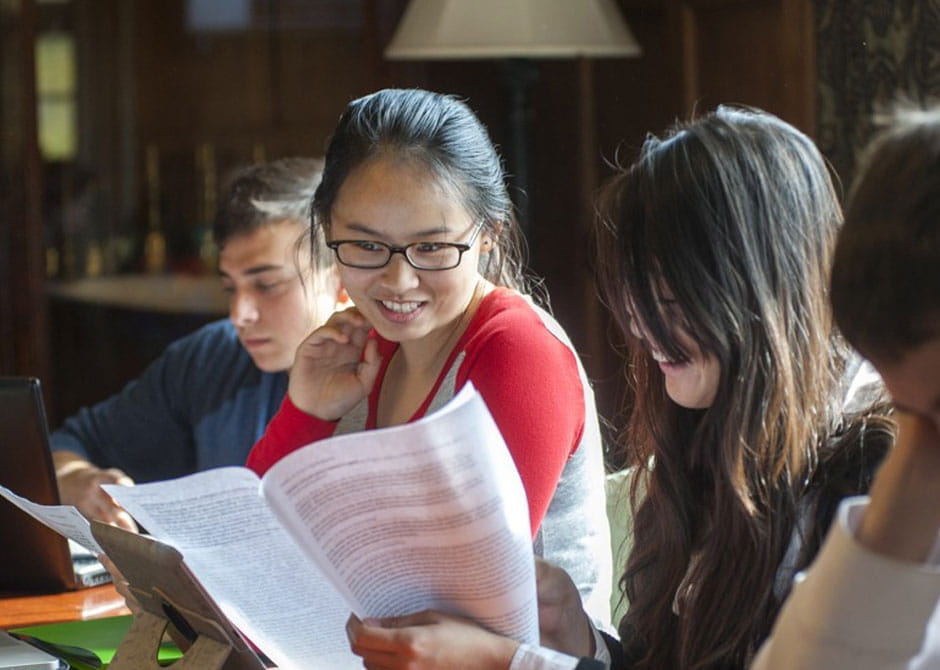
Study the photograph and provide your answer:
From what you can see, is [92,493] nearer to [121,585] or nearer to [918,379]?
[121,585]

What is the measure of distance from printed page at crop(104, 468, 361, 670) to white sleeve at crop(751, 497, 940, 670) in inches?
16.4

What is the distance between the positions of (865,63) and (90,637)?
4.72 feet

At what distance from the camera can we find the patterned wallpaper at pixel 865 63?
2033 millimetres

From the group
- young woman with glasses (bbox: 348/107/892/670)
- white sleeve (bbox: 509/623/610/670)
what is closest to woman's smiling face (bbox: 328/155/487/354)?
young woman with glasses (bbox: 348/107/892/670)

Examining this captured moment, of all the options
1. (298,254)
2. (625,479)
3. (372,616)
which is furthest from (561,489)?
(298,254)

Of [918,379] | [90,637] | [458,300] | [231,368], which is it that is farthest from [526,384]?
[231,368]

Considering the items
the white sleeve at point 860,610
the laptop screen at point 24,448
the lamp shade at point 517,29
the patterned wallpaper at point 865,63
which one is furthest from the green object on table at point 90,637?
the lamp shade at point 517,29

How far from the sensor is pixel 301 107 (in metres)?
3.86

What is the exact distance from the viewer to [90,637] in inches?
57.2

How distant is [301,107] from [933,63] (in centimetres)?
217

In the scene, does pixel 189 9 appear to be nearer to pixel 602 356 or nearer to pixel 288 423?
pixel 602 356

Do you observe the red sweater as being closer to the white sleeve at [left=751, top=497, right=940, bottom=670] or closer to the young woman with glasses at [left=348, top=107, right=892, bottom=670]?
the young woman with glasses at [left=348, top=107, right=892, bottom=670]

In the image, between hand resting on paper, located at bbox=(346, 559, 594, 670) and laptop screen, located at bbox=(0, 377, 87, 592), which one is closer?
hand resting on paper, located at bbox=(346, 559, 594, 670)

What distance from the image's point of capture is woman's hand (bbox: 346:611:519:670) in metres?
1.04
